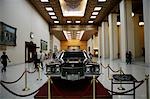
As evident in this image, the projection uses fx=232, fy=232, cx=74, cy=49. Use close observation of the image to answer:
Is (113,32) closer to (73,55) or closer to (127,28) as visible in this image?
(127,28)

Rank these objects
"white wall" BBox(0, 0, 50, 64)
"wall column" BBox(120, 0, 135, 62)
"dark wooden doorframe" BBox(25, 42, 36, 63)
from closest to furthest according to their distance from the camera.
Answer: "white wall" BBox(0, 0, 50, 64)
"wall column" BBox(120, 0, 135, 62)
"dark wooden doorframe" BBox(25, 42, 36, 63)

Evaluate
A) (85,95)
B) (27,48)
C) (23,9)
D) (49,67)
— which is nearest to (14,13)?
(23,9)

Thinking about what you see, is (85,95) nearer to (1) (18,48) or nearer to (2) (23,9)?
(1) (18,48)

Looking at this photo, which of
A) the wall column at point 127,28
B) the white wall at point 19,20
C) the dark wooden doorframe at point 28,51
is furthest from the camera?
the dark wooden doorframe at point 28,51

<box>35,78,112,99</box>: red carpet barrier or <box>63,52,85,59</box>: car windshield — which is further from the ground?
<box>63,52,85,59</box>: car windshield

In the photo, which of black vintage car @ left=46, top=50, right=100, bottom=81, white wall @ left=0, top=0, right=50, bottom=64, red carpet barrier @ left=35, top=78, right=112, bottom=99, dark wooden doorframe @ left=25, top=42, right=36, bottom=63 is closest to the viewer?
red carpet barrier @ left=35, top=78, right=112, bottom=99

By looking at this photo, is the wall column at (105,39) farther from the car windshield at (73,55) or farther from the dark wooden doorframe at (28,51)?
the car windshield at (73,55)

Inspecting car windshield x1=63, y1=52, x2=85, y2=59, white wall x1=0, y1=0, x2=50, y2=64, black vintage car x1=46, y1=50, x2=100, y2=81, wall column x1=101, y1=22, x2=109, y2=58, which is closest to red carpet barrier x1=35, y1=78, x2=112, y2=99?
black vintage car x1=46, y1=50, x2=100, y2=81

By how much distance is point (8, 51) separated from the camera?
2081cm

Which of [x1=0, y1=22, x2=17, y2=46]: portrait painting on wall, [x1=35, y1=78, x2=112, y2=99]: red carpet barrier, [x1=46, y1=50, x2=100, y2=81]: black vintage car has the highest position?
[x1=0, y1=22, x2=17, y2=46]: portrait painting on wall

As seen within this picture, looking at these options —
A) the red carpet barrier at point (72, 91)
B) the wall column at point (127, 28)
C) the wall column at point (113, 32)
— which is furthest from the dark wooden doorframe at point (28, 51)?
the red carpet barrier at point (72, 91)

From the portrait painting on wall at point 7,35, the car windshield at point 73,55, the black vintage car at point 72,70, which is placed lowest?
the black vintage car at point 72,70

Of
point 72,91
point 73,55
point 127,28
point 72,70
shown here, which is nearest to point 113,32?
point 127,28

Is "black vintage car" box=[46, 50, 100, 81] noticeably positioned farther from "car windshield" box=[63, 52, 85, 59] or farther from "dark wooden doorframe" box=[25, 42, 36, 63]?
"dark wooden doorframe" box=[25, 42, 36, 63]
